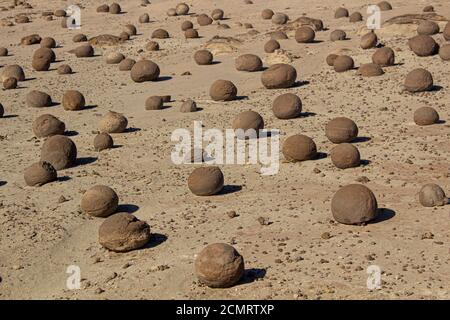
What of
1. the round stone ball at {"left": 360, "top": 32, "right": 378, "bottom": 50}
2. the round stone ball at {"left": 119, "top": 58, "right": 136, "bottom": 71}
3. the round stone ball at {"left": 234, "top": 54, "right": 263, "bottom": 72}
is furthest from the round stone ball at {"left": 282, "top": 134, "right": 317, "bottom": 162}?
the round stone ball at {"left": 119, "top": 58, "right": 136, "bottom": 71}

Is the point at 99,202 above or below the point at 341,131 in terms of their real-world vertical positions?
below

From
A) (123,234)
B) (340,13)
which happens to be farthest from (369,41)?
(123,234)

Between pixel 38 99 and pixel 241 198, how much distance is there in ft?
28.1

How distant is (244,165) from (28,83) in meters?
10.1

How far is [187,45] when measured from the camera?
24.9m

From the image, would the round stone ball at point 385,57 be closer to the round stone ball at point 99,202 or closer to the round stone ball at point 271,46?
the round stone ball at point 271,46

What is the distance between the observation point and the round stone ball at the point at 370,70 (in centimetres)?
1858

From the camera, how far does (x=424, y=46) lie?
19.8 meters

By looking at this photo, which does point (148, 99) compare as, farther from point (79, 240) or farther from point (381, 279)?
point (381, 279)

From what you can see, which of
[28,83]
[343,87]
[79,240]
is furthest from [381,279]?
[28,83]

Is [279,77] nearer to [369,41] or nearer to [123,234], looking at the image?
[369,41]

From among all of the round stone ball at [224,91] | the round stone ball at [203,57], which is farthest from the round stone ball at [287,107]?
the round stone ball at [203,57]

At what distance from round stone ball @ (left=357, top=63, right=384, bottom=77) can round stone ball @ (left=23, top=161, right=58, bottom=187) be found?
28.8 feet

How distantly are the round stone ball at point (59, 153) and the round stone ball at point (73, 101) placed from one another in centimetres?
422
